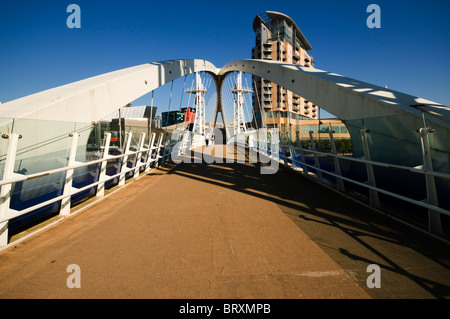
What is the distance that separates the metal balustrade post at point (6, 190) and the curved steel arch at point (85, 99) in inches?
59.4

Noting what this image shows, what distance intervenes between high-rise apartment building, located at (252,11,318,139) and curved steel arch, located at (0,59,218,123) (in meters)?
44.5

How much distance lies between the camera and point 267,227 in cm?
344

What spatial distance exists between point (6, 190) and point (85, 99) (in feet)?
12.2

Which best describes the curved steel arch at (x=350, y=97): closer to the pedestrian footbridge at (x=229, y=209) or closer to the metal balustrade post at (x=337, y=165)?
the pedestrian footbridge at (x=229, y=209)

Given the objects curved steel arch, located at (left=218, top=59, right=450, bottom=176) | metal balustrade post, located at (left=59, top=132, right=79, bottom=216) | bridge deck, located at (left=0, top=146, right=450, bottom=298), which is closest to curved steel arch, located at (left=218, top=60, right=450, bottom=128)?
curved steel arch, located at (left=218, top=59, right=450, bottom=176)

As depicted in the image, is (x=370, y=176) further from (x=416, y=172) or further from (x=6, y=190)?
(x=6, y=190)

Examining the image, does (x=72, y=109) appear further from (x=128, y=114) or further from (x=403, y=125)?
(x=128, y=114)

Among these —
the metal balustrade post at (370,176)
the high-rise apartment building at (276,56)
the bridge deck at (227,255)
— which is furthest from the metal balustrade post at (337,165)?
the high-rise apartment building at (276,56)

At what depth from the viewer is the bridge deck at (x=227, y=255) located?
6.51 ft

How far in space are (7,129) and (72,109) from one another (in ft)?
7.67

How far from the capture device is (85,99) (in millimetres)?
5770

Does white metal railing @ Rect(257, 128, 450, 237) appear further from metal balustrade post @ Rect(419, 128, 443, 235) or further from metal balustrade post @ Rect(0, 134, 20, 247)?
metal balustrade post @ Rect(0, 134, 20, 247)

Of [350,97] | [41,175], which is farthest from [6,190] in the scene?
[350,97]
